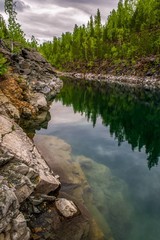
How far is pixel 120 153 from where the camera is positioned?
84.9 feet

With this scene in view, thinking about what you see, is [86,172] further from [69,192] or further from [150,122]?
[150,122]

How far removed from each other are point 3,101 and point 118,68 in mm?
95141

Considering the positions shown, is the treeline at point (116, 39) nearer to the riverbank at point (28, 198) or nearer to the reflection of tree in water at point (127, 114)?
the reflection of tree in water at point (127, 114)

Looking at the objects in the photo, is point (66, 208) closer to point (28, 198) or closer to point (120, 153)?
point (28, 198)

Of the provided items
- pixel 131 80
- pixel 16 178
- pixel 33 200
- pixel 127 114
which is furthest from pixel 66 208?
pixel 131 80

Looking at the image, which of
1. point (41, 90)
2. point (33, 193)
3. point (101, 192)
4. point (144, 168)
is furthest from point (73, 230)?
point (41, 90)

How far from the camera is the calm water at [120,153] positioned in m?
14.3

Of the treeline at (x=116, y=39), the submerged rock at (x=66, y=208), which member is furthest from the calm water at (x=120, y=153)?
the treeline at (x=116, y=39)

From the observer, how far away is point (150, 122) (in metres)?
38.9

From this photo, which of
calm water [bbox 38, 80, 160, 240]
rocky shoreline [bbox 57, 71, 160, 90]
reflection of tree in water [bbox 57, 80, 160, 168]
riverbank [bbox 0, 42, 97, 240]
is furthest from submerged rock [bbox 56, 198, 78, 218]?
rocky shoreline [bbox 57, 71, 160, 90]

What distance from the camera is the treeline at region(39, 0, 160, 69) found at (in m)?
115

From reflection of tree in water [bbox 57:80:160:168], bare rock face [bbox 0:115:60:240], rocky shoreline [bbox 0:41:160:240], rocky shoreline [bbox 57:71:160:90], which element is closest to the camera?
bare rock face [bbox 0:115:60:240]

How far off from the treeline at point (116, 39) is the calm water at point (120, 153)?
65166 mm

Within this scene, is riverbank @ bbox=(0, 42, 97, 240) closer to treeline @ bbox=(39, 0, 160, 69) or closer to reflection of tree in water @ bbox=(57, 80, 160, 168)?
reflection of tree in water @ bbox=(57, 80, 160, 168)
